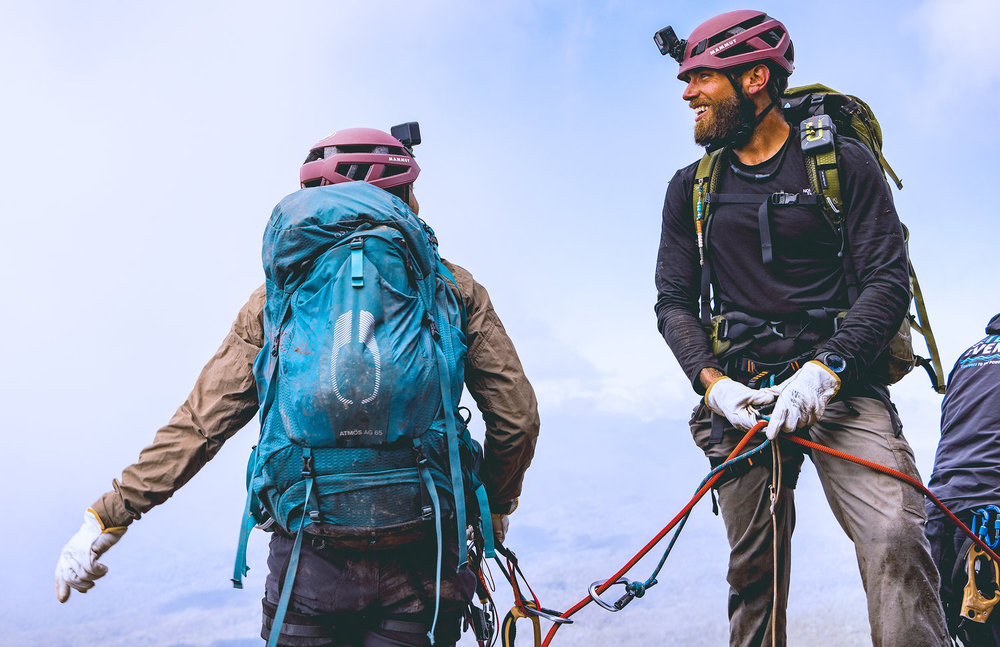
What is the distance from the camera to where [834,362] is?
4398mm

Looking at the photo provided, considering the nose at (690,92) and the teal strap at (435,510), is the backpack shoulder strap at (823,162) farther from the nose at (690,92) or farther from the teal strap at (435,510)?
the teal strap at (435,510)

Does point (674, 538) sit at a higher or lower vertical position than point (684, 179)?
lower

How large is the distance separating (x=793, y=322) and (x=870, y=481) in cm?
84

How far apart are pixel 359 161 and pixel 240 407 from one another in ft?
4.71

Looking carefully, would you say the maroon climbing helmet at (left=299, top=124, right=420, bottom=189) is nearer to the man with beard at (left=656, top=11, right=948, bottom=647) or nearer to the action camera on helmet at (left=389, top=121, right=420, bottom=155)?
the action camera on helmet at (left=389, top=121, right=420, bottom=155)

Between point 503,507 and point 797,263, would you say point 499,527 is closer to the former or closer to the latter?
point 503,507

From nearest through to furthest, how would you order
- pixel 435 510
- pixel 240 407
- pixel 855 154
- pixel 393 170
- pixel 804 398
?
1. pixel 435 510
2. pixel 804 398
3. pixel 240 407
4. pixel 855 154
5. pixel 393 170

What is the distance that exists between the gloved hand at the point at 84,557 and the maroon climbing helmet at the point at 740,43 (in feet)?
12.4

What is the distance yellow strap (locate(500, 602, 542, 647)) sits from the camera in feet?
15.3

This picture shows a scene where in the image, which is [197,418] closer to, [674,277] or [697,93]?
[674,277]

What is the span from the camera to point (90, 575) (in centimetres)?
452

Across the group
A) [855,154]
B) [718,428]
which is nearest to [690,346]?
[718,428]

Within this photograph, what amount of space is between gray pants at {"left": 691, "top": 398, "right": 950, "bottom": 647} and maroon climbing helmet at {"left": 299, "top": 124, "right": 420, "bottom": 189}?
2054 millimetres

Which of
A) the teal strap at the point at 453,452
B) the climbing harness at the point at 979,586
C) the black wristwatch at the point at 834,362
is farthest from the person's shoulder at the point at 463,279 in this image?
the climbing harness at the point at 979,586
